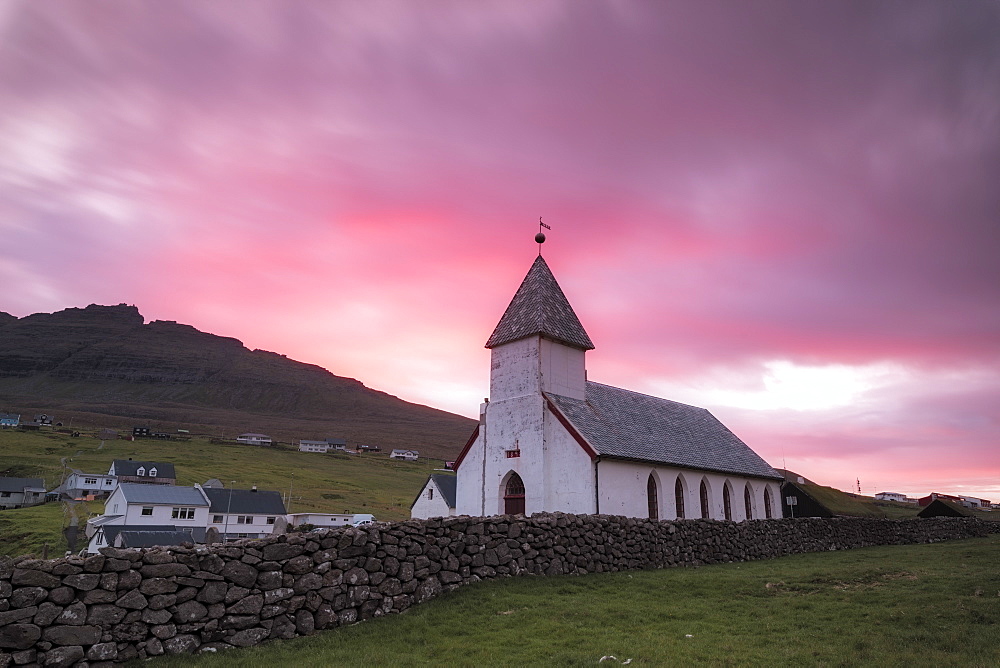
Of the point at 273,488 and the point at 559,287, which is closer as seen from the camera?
the point at 559,287

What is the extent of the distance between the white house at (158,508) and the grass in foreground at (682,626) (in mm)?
63979

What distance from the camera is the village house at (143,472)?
96375 millimetres

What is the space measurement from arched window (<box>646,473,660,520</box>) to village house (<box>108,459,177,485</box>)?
9069 cm

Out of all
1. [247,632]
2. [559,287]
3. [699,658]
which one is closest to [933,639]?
[699,658]

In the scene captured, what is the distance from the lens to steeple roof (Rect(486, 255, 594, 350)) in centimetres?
2934

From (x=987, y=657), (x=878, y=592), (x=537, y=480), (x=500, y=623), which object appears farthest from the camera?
(x=537, y=480)

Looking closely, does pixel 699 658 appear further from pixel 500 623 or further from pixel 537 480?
pixel 537 480

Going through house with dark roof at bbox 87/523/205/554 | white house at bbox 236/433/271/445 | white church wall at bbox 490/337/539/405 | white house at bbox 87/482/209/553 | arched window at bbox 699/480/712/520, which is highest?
white house at bbox 236/433/271/445

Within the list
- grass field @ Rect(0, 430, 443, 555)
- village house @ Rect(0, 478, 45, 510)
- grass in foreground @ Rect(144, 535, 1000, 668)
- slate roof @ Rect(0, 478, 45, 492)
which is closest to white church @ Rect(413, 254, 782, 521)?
grass in foreground @ Rect(144, 535, 1000, 668)

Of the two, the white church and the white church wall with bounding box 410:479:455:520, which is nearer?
the white church

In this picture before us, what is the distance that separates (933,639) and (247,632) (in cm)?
1241

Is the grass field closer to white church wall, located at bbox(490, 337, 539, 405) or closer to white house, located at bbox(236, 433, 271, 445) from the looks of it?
white house, located at bbox(236, 433, 271, 445)

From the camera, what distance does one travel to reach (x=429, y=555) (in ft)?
49.1

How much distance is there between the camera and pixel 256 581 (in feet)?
40.2
